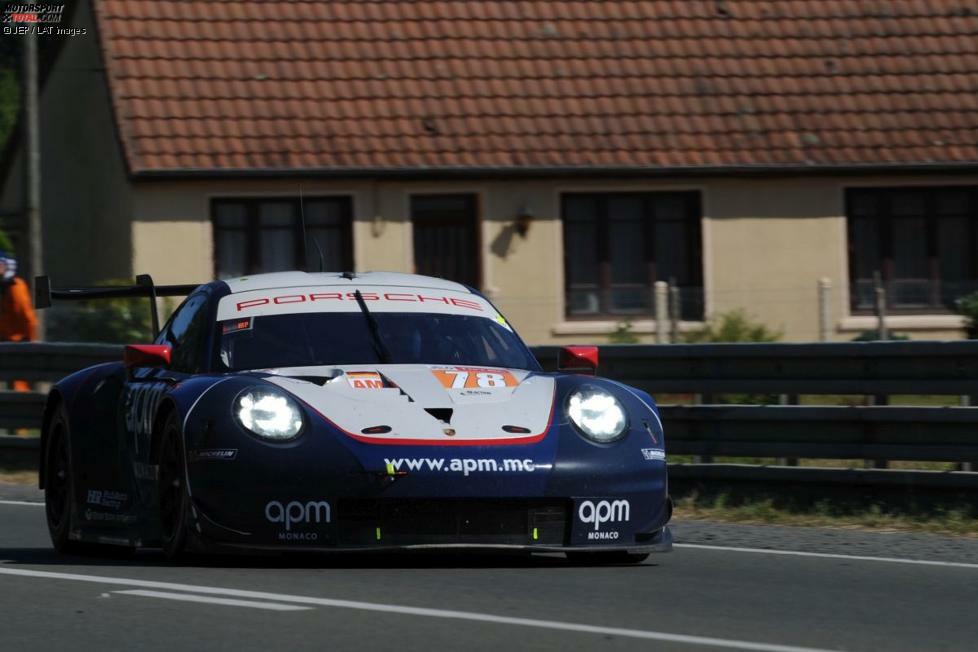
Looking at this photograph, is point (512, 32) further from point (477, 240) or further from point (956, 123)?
point (956, 123)

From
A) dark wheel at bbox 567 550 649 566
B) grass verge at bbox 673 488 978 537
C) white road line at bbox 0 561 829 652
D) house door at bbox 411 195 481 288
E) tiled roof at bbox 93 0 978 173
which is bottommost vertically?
grass verge at bbox 673 488 978 537

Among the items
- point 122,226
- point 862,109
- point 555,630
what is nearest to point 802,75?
point 862,109

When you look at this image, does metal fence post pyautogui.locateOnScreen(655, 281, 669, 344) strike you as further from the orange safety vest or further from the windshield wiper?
the windshield wiper

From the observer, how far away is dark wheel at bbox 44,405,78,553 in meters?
9.02

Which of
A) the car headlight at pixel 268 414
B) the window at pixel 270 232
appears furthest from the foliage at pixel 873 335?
the car headlight at pixel 268 414

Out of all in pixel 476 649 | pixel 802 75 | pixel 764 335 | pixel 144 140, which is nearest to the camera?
pixel 476 649

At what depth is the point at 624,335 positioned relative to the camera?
22.5 metres

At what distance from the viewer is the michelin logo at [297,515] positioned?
7.36 m

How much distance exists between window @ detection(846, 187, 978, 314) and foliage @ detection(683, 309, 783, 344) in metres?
2.75

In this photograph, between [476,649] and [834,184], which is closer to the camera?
[476,649]

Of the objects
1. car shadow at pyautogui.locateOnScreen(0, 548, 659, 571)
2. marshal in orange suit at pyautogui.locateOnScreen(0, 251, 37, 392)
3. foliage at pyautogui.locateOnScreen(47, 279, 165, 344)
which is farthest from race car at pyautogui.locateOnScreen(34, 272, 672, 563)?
foliage at pyautogui.locateOnScreen(47, 279, 165, 344)

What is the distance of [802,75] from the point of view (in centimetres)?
2523

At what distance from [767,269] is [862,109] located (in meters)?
2.31

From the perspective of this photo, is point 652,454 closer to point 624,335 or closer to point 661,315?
point 661,315
